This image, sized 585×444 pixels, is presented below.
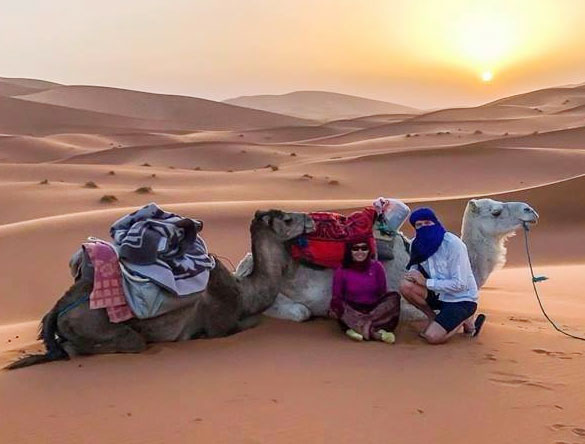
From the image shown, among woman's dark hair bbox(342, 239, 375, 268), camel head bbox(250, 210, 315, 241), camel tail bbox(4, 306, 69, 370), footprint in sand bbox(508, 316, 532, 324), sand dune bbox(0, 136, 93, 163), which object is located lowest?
sand dune bbox(0, 136, 93, 163)

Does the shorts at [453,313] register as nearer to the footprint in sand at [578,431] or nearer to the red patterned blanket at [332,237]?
the red patterned blanket at [332,237]

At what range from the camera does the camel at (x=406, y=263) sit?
650 centimetres

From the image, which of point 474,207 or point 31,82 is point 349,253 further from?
point 31,82

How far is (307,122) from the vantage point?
261 ft

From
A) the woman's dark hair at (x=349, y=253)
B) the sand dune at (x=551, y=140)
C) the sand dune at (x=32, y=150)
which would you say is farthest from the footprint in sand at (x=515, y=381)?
the sand dune at (x=32, y=150)

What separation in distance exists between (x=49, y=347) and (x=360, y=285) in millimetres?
2509

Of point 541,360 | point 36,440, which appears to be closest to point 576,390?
point 541,360

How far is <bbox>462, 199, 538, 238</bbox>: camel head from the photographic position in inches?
256

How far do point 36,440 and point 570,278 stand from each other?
936 centimetres

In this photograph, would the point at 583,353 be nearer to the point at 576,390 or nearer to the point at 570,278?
the point at 576,390

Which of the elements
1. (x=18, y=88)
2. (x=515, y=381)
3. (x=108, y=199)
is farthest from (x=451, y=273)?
(x=18, y=88)

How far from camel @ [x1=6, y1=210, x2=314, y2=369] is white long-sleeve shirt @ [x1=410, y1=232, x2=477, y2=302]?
114 cm

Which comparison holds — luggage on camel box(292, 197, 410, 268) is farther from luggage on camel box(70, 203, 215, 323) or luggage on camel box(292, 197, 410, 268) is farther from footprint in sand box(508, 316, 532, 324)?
footprint in sand box(508, 316, 532, 324)

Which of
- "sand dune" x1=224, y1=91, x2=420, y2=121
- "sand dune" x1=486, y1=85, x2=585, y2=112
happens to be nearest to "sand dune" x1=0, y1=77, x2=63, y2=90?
"sand dune" x1=224, y1=91, x2=420, y2=121
